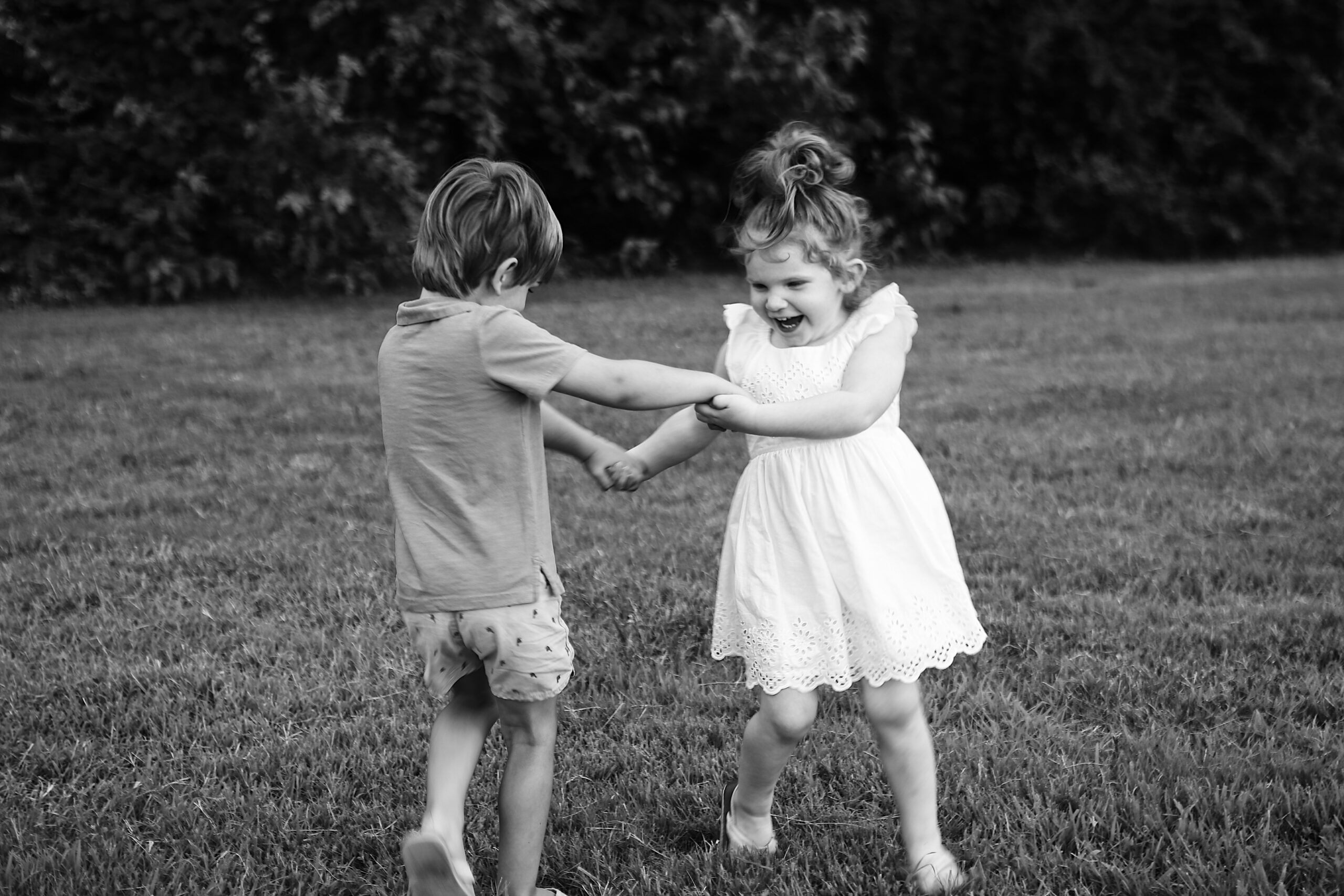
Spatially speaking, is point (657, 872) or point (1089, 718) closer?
point (657, 872)

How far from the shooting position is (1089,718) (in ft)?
10.7

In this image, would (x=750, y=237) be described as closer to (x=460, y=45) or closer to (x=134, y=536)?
(x=134, y=536)

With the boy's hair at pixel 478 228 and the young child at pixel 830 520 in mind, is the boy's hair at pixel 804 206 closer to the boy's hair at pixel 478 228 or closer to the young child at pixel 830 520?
the young child at pixel 830 520

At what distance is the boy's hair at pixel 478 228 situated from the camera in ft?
7.73

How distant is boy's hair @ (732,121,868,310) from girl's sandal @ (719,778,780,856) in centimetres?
113

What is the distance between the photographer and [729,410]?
8.09 feet

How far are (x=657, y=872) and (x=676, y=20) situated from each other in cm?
1334

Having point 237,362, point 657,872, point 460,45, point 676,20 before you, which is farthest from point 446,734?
point 676,20

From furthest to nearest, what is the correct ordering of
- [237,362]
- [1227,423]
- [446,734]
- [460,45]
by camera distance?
[460,45] < [237,362] < [1227,423] < [446,734]

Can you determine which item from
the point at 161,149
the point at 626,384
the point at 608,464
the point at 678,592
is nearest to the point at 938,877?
the point at 608,464

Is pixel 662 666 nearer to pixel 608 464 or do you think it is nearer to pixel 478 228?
pixel 608 464

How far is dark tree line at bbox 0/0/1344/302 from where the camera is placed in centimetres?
1228

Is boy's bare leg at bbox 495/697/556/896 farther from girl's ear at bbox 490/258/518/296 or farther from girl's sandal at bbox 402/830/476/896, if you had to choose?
girl's ear at bbox 490/258/518/296

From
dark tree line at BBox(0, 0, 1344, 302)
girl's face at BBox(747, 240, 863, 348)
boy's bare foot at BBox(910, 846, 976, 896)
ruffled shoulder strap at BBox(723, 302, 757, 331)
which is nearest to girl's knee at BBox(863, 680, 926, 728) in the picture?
boy's bare foot at BBox(910, 846, 976, 896)
